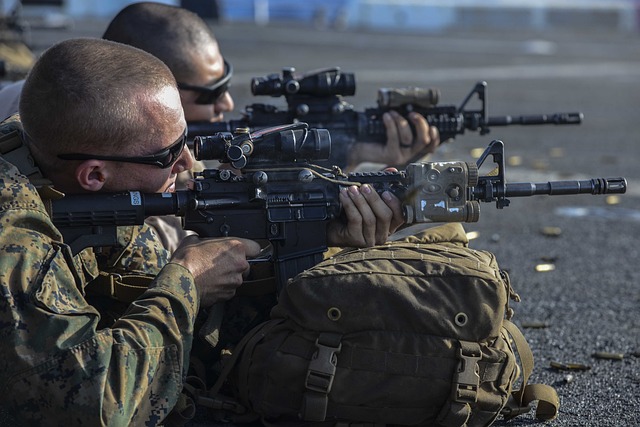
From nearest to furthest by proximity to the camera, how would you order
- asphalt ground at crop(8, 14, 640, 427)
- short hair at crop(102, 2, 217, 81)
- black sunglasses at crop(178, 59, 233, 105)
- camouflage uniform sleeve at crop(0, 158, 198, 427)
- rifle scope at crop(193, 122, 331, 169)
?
1. camouflage uniform sleeve at crop(0, 158, 198, 427)
2. rifle scope at crop(193, 122, 331, 169)
3. asphalt ground at crop(8, 14, 640, 427)
4. short hair at crop(102, 2, 217, 81)
5. black sunglasses at crop(178, 59, 233, 105)

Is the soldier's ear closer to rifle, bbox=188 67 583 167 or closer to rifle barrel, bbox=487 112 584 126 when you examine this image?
rifle, bbox=188 67 583 167

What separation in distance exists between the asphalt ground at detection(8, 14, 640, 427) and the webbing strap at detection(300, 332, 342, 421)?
1.91ft

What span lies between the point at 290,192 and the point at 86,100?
0.92 meters

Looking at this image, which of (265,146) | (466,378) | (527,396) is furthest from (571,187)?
(265,146)

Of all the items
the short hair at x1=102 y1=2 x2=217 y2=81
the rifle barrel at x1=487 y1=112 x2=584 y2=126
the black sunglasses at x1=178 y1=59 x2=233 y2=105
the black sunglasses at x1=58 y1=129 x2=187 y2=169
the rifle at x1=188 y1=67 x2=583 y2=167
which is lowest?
the rifle barrel at x1=487 y1=112 x2=584 y2=126

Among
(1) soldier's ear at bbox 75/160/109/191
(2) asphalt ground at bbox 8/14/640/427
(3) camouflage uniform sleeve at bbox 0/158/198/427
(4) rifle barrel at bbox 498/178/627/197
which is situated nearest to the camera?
(3) camouflage uniform sleeve at bbox 0/158/198/427

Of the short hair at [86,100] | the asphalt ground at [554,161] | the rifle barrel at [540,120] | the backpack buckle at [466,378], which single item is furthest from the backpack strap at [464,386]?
the rifle barrel at [540,120]

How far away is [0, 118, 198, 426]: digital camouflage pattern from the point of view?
10.1 feet

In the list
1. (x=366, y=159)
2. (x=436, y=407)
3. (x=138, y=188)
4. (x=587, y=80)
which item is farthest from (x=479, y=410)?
(x=587, y=80)

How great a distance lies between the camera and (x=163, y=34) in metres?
5.39

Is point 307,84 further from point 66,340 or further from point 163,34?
point 66,340

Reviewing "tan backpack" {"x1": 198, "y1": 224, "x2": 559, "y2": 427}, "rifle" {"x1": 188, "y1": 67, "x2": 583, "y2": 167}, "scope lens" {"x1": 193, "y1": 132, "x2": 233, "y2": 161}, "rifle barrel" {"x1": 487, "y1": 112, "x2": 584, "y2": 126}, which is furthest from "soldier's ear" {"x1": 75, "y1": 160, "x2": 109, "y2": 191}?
"rifle barrel" {"x1": 487, "y1": 112, "x2": 584, "y2": 126}

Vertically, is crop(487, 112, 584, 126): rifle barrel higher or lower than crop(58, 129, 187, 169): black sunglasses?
lower

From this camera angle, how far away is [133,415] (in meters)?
3.23
